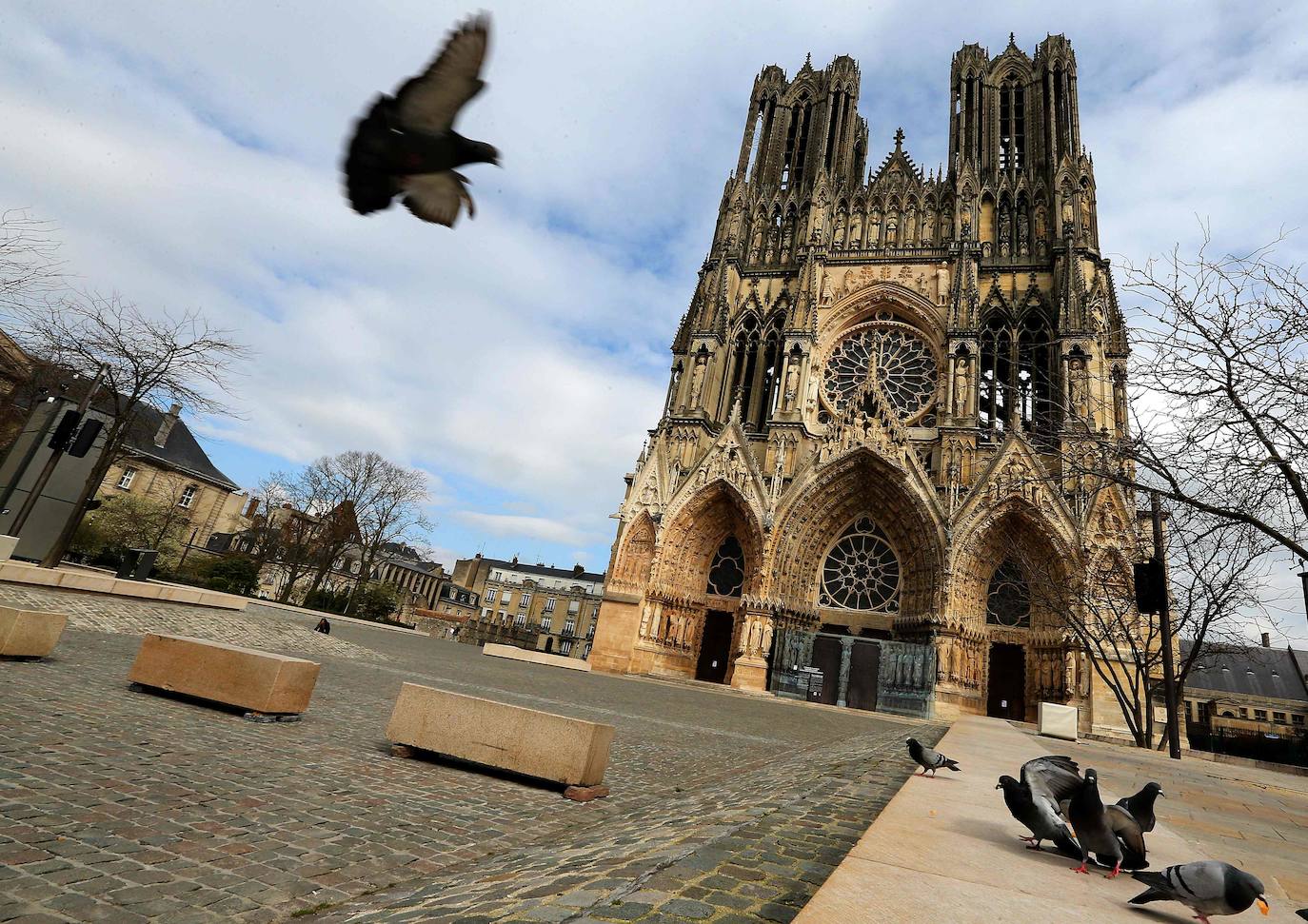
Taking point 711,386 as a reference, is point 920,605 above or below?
below

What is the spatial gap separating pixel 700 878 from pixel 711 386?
25.7 metres

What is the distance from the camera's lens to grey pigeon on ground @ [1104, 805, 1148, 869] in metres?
2.50

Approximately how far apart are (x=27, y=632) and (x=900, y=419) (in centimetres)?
2515

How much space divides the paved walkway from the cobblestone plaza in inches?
18.5

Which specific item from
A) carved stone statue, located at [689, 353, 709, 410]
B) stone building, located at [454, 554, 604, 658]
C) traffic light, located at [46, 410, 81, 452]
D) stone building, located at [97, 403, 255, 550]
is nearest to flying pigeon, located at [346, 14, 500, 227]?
traffic light, located at [46, 410, 81, 452]

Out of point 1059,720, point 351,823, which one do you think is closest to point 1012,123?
point 1059,720

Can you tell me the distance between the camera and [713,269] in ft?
98.4

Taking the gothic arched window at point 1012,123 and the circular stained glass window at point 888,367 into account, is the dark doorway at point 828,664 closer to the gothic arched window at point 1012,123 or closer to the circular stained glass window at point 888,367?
the circular stained glass window at point 888,367

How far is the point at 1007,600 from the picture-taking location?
72.3ft

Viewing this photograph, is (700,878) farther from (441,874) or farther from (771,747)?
(771,747)

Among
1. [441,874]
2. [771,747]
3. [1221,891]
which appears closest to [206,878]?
[441,874]

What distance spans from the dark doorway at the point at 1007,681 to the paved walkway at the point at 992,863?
17.1 metres

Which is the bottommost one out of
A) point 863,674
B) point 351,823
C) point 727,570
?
point 351,823

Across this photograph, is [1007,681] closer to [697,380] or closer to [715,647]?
[715,647]
